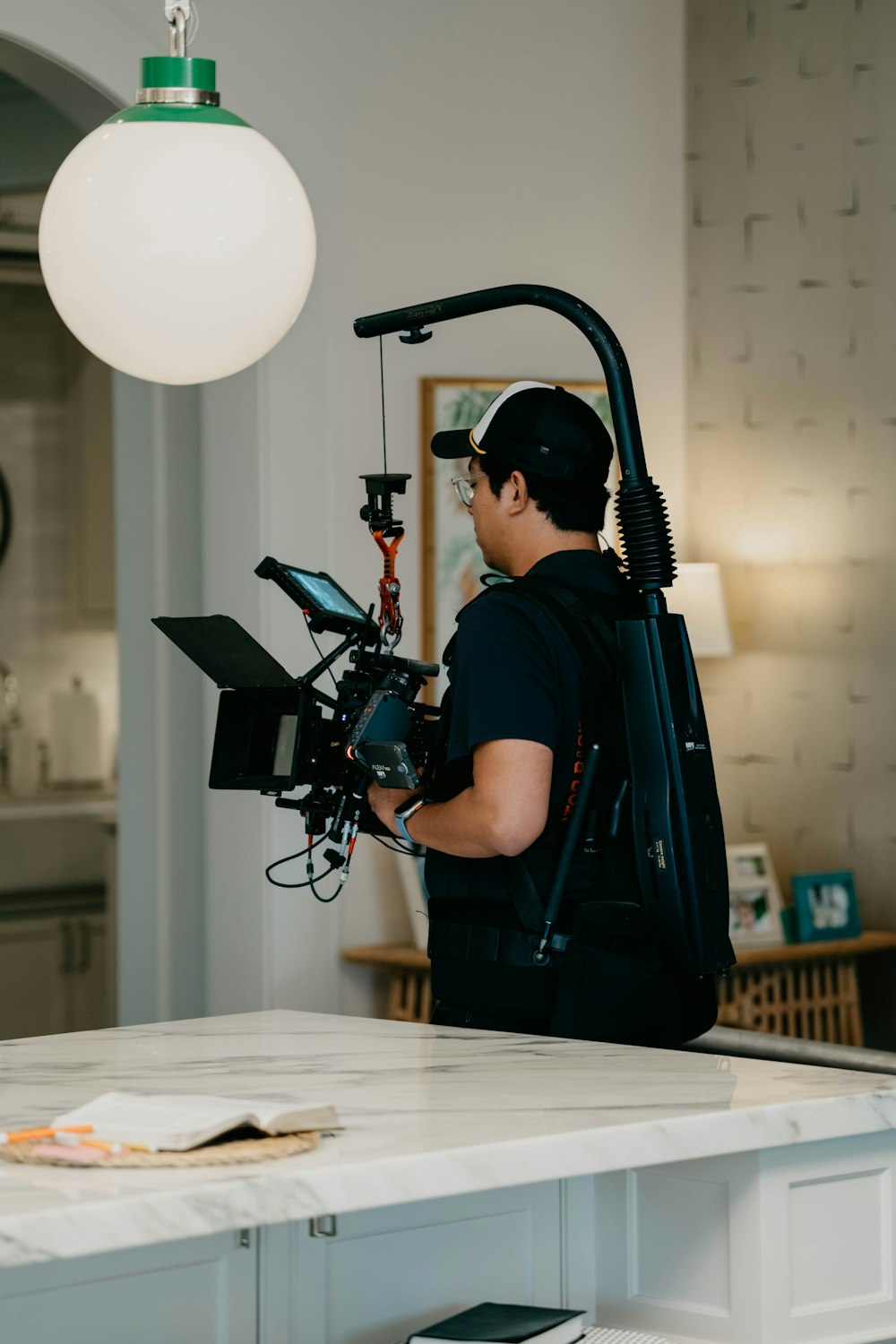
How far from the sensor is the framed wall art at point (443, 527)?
406cm

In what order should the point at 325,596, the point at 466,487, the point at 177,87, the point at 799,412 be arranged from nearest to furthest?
the point at 177,87 → the point at 325,596 → the point at 466,487 → the point at 799,412

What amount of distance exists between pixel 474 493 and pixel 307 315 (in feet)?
5.50

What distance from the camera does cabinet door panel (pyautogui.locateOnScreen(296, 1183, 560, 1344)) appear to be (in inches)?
62.1

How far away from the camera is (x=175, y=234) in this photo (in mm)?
1703

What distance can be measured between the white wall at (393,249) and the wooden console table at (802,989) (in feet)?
1.36

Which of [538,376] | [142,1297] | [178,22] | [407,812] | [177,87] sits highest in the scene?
[538,376]

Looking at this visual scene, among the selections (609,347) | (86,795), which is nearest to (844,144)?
(609,347)

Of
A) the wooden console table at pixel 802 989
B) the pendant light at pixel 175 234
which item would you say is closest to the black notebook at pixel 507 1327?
the pendant light at pixel 175 234

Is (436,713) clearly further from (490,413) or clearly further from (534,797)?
(490,413)

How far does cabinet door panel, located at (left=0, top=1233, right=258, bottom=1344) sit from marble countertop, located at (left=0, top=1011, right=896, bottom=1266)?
0.13 m

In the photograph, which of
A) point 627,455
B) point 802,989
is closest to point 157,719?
point 802,989

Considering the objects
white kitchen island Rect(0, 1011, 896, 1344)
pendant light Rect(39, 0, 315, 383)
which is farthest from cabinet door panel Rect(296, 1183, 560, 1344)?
pendant light Rect(39, 0, 315, 383)

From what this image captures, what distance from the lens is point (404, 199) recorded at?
404cm

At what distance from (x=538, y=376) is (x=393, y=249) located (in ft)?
1.57
